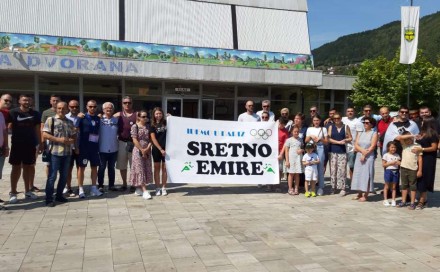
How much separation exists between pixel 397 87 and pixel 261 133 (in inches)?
807

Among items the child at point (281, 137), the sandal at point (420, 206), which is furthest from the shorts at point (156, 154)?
the sandal at point (420, 206)

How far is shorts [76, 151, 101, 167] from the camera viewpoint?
7.45 metres

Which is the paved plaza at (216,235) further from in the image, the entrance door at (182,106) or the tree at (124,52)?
the entrance door at (182,106)

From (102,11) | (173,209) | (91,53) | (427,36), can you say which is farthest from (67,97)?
(427,36)

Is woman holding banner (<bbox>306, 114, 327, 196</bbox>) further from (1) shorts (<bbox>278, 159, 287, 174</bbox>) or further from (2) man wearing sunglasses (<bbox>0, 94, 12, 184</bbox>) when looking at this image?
(2) man wearing sunglasses (<bbox>0, 94, 12, 184</bbox>)

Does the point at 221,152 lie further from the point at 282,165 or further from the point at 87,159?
the point at 87,159

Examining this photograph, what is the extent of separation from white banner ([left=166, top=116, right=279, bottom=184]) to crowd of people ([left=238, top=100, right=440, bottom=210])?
1.28 feet

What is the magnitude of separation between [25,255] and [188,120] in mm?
4188

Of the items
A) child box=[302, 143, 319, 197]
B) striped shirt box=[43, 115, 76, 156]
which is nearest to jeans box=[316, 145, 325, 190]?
child box=[302, 143, 319, 197]

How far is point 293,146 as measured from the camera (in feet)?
26.9

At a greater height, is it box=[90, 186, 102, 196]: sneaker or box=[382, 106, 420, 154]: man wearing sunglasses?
box=[382, 106, 420, 154]: man wearing sunglasses

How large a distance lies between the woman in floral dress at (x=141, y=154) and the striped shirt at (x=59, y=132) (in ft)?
3.95

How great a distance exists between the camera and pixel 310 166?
8078 mm

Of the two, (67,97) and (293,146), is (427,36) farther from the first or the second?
(293,146)
